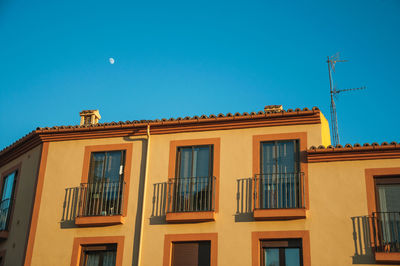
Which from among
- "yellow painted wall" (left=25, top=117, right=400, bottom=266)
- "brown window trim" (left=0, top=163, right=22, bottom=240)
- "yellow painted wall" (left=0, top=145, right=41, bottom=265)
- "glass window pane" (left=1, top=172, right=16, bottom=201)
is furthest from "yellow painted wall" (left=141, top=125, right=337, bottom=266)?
"glass window pane" (left=1, top=172, right=16, bottom=201)

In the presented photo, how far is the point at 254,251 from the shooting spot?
1977cm

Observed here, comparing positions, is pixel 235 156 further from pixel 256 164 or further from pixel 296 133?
pixel 296 133

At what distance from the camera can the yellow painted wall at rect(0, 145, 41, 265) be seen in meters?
22.3

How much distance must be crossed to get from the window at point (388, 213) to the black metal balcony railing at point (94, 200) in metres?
8.84

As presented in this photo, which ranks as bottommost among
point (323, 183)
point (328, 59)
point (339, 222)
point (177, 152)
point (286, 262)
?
point (286, 262)

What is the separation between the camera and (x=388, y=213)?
19422mm

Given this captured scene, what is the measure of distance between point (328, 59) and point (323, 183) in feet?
22.1

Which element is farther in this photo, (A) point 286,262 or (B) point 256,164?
(B) point 256,164

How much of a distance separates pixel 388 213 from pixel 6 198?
14774 millimetres

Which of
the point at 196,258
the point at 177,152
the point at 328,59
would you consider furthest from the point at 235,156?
the point at 328,59

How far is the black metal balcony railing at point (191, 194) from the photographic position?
2086 cm

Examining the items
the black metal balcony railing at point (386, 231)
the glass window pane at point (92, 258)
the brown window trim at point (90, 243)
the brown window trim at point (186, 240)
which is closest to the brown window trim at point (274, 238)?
the brown window trim at point (186, 240)

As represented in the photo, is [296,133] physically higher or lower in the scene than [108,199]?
higher

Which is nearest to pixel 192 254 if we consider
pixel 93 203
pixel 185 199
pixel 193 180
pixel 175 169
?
pixel 185 199
